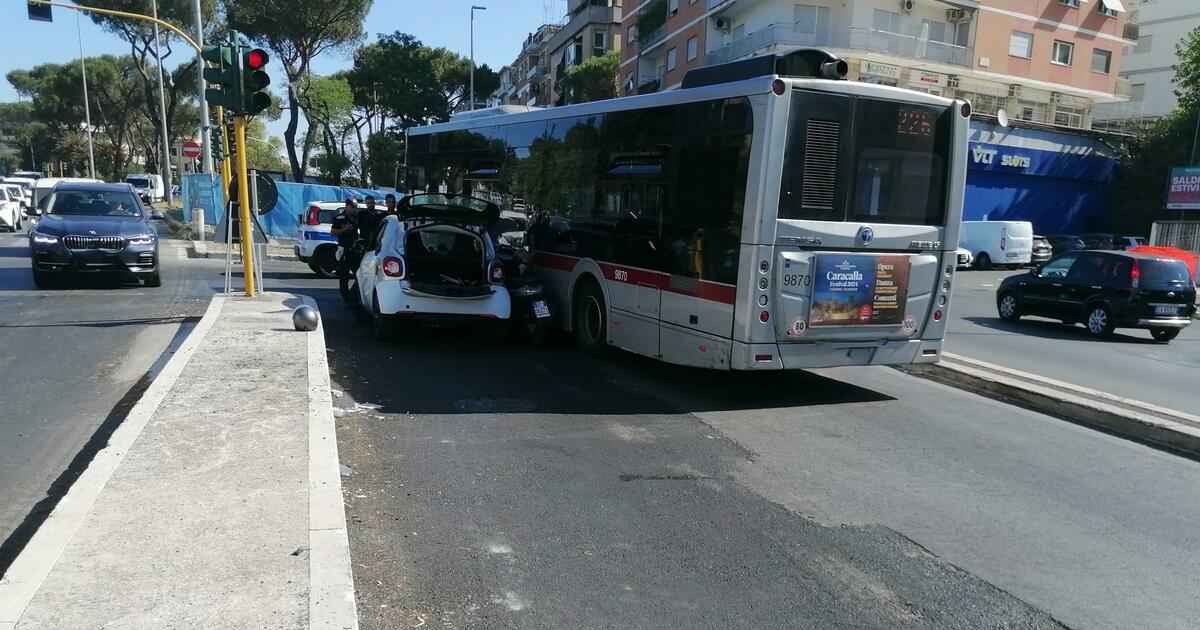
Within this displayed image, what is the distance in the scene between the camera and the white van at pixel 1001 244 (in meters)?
33.0

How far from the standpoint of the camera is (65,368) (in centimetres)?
831

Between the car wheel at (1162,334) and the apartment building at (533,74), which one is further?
the apartment building at (533,74)

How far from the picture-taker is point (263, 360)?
7844 millimetres

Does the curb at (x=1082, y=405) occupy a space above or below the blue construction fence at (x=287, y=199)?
below

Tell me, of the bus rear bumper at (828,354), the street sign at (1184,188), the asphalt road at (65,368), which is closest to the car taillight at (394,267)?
the asphalt road at (65,368)

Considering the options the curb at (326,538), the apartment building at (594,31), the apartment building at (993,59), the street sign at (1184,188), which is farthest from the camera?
the apartment building at (594,31)

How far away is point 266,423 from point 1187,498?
6.45m

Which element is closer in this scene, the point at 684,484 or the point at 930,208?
the point at 684,484

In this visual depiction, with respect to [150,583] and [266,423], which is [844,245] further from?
[150,583]

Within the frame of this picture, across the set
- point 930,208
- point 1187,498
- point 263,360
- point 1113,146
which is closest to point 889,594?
point 1187,498

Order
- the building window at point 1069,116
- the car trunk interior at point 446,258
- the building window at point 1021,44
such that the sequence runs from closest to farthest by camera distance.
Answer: the car trunk interior at point 446,258
the building window at point 1021,44
the building window at point 1069,116

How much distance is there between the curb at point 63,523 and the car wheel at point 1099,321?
15377mm

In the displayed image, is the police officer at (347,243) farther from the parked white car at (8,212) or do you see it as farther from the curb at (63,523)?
the parked white car at (8,212)

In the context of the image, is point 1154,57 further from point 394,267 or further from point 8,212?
point 8,212
